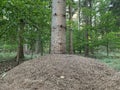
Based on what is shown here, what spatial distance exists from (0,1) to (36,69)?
10.7 feet

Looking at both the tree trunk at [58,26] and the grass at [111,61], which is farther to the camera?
the grass at [111,61]

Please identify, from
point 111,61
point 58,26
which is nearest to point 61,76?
point 58,26

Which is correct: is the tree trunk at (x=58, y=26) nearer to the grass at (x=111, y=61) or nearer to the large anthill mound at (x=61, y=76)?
the large anthill mound at (x=61, y=76)

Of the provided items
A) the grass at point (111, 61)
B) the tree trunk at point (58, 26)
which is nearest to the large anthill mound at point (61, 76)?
the tree trunk at point (58, 26)

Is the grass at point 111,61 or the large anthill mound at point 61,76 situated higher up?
the large anthill mound at point 61,76

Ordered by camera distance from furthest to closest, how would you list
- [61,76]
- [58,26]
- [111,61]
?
1. [111,61]
2. [58,26]
3. [61,76]

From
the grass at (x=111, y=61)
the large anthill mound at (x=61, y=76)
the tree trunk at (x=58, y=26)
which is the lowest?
the grass at (x=111, y=61)

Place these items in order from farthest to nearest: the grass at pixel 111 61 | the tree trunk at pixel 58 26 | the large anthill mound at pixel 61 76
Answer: the grass at pixel 111 61, the tree trunk at pixel 58 26, the large anthill mound at pixel 61 76

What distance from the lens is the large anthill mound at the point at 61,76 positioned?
3.96 meters

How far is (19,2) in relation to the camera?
7.11 metres

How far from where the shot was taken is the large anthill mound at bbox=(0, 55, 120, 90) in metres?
3.96

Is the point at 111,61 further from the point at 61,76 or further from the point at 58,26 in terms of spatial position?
the point at 61,76

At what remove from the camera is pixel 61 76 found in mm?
4230

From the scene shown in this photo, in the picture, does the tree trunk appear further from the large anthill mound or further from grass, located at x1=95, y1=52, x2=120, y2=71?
grass, located at x1=95, y1=52, x2=120, y2=71
